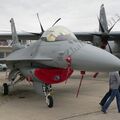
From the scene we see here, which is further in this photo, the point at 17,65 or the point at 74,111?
the point at 17,65

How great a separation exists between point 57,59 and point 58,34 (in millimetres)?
1083

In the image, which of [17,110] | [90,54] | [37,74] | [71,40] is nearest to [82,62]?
[90,54]

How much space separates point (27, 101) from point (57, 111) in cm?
238

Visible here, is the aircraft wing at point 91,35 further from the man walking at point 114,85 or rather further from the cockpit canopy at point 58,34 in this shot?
the man walking at point 114,85

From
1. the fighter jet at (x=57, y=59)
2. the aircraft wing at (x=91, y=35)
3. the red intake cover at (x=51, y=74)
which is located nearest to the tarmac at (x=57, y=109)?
the fighter jet at (x=57, y=59)

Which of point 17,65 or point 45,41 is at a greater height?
point 45,41

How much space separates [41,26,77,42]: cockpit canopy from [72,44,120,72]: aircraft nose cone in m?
1.04

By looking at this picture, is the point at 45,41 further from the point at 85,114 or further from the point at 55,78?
the point at 85,114

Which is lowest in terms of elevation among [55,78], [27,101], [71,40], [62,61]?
[27,101]

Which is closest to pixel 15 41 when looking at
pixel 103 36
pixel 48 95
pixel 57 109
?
pixel 48 95

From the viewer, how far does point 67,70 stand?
32.2ft

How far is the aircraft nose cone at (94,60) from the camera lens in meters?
8.09

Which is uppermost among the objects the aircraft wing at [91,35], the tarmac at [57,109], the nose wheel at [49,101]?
the aircraft wing at [91,35]

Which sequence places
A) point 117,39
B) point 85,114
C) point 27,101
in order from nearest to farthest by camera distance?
point 85,114
point 27,101
point 117,39
